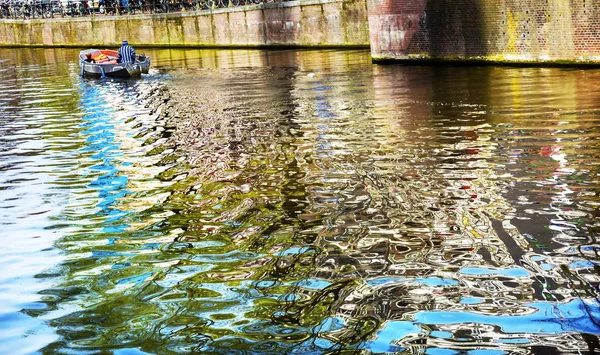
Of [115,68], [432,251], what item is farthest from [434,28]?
[432,251]

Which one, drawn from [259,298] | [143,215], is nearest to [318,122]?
[143,215]

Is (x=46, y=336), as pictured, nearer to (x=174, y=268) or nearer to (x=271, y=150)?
(x=174, y=268)

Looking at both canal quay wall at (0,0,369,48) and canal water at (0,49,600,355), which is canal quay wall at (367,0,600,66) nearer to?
canal water at (0,49,600,355)

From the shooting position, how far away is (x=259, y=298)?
26.1ft

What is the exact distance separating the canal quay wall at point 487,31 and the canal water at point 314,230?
4.55 metres

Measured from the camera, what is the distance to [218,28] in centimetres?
4981

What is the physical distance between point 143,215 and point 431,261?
4.19 meters

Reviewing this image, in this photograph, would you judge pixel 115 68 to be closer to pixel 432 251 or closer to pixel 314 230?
pixel 314 230

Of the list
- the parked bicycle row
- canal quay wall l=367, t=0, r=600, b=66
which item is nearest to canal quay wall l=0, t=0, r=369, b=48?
the parked bicycle row

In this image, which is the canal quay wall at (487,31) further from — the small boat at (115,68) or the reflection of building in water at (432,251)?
the reflection of building in water at (432,251)

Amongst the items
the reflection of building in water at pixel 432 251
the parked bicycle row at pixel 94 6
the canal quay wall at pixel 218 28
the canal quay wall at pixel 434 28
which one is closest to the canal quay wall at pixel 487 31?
the canal quay wall at pixel 434 28

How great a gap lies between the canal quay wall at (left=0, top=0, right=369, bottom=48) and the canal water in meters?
20.1

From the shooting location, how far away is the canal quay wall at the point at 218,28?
41094 millimetres

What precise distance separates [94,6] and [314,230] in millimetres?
56537
